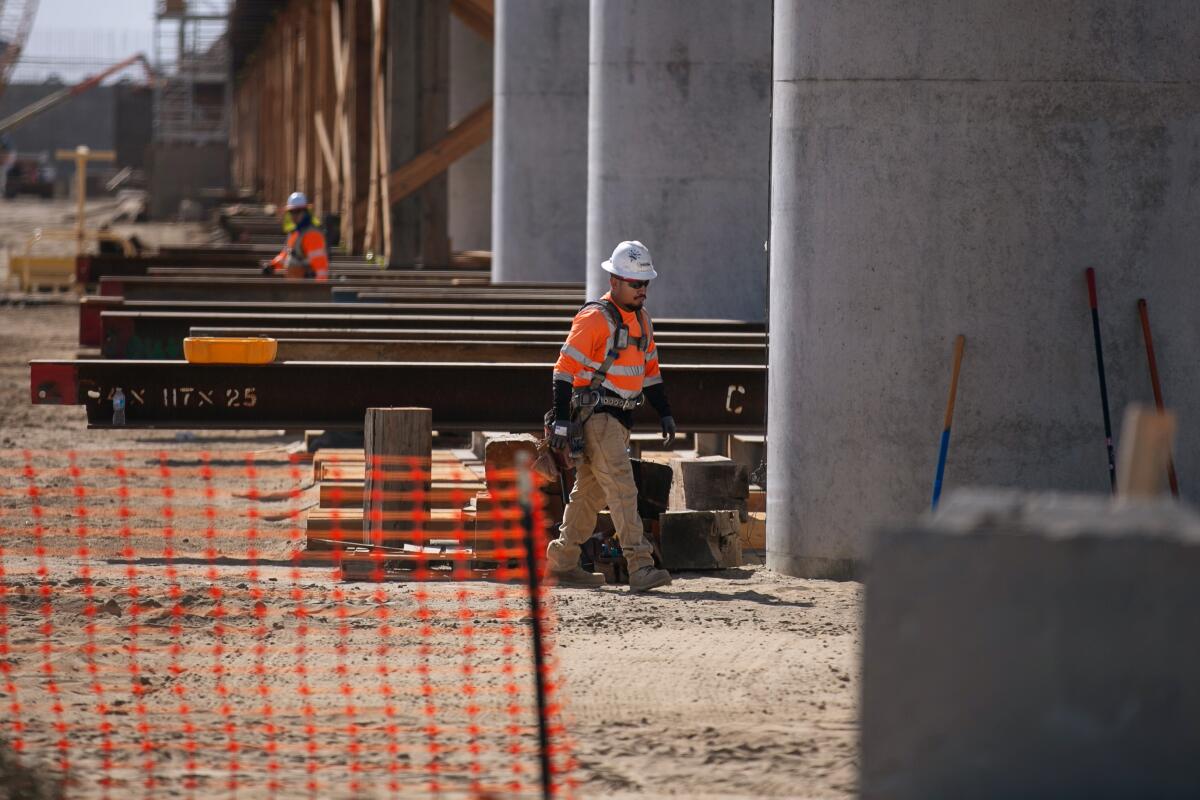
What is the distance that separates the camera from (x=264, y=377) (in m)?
10.8

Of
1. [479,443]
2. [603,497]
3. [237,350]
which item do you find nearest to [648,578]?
[603,497]

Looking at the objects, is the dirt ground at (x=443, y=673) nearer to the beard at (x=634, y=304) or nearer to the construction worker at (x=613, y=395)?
the construction worker at (x=613, y=395)

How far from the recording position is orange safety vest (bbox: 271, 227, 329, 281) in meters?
20.5

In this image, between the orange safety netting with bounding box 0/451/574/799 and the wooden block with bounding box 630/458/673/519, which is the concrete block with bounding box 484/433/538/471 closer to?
the orange safety netting with bounding box 0/451/574/799

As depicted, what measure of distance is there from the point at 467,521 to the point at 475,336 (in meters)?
3.22

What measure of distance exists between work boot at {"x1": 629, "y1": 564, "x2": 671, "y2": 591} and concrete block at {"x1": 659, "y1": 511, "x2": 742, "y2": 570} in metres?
0.55

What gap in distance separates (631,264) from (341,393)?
98.8 inches

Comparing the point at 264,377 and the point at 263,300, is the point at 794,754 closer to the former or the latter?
the point at 264,377

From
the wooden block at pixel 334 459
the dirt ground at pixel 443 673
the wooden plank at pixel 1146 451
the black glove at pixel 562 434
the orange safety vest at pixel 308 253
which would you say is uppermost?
the orange safety vest at pixel 308 253

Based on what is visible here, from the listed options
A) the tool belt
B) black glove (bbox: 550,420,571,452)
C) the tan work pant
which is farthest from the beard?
black glove (bbox: 550,420,571,452)

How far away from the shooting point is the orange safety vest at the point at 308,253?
20.5 metres

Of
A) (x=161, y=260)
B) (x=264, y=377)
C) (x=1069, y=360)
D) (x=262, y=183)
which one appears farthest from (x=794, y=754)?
(x=262, y=183)

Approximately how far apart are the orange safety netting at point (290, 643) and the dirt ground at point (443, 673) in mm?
18

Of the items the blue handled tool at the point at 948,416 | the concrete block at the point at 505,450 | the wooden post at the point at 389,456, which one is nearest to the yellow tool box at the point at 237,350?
the wooden post at the point at 389,456
